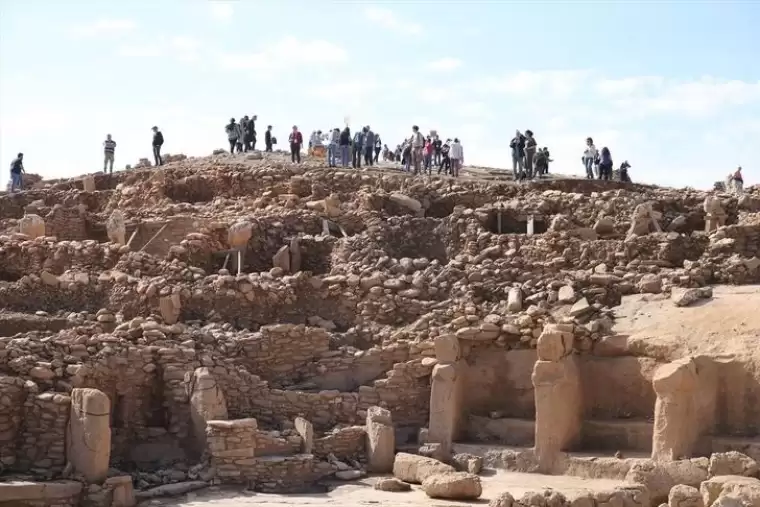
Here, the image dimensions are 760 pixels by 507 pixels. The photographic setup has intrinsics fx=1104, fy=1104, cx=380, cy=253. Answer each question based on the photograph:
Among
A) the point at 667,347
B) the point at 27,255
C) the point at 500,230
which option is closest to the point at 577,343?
the point at 667,347

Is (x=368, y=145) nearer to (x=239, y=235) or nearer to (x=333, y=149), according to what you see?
(x=333, y=149)

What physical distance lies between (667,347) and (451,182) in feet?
30.3

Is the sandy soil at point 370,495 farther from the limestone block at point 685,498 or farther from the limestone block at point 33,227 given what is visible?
the limestone block at point 33,227

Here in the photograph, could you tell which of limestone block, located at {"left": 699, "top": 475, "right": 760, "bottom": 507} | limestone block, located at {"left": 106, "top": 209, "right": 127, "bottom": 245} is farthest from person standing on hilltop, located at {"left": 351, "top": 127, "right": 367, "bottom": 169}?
limestone block, located at {"left": 699, "top": 475, "right": 760, "bottom": 507}

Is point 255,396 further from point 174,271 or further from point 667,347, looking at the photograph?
point 667,347

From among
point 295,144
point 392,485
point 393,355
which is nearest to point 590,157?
point 295,144

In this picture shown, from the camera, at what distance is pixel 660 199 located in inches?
818

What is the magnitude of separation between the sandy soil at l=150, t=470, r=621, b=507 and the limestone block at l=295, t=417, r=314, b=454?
0.74 meters

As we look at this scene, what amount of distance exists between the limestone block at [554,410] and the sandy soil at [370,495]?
1.38ft

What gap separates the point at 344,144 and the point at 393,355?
9.84 m

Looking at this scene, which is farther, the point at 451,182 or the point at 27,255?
the point at 451,182

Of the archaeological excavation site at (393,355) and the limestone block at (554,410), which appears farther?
the limestone block at (554,410)

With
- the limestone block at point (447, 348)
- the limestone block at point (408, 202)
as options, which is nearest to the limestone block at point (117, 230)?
the limestone block at point (408, 202)

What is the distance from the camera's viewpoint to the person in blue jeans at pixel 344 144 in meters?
25.0
